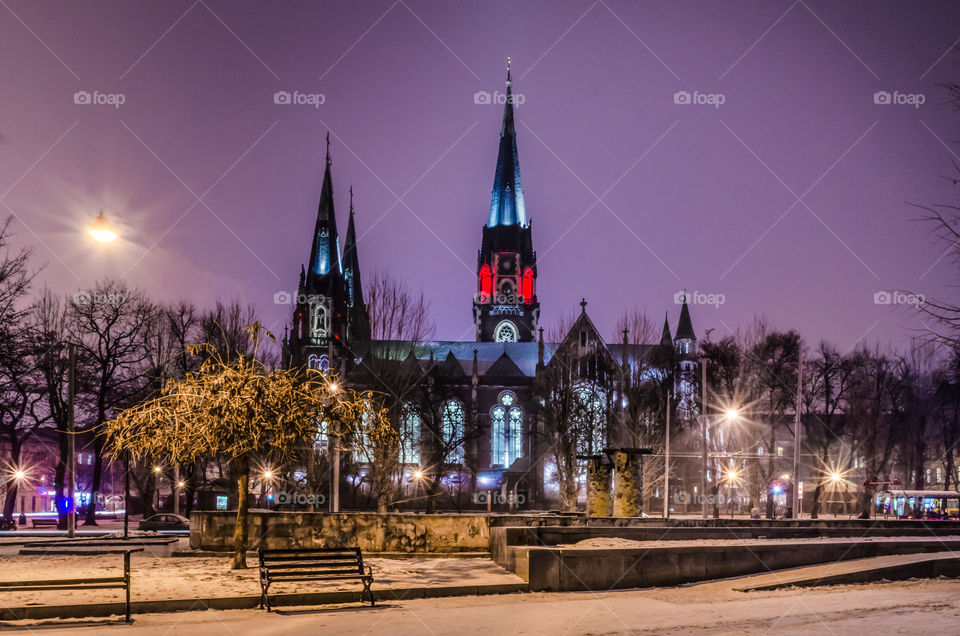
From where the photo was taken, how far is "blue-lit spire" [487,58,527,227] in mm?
111562

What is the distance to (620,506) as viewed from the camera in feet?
85.0

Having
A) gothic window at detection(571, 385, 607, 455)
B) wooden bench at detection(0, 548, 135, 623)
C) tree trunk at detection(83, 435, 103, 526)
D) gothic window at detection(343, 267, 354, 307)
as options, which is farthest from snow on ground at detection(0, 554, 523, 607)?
gothic window at detection(343, 267, 354, 307)

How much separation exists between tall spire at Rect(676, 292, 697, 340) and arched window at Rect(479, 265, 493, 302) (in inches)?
995

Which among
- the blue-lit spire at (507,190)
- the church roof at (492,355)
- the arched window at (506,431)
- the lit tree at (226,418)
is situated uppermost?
the blue-lit spire at (507,190)

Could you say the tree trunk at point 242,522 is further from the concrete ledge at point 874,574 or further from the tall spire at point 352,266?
the tall spire at point 352,266

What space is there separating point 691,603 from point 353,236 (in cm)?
9514

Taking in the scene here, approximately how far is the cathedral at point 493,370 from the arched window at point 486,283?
143mm

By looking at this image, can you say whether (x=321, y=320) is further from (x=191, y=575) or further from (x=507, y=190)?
(x=191, y=575)

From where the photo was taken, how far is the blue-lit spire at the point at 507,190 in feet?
366

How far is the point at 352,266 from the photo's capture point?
106625 millimetres

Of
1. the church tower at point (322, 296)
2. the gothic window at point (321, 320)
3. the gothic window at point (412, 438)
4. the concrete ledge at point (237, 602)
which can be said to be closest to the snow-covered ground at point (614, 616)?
the concrete ledge at point (237, 602)

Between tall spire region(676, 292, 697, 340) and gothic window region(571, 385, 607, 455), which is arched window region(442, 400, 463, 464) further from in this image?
tall spire region(676, 292, 697, 340)

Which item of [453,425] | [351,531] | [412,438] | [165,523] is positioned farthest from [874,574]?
[453,425]

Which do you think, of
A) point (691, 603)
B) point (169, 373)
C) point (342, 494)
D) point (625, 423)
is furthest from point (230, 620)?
point (342, 494)
